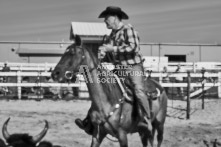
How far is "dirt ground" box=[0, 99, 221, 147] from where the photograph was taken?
8965 millimetres

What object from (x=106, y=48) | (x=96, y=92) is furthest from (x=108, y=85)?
(x=106, y=48)

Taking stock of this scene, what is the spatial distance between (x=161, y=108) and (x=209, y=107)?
25.8 feet

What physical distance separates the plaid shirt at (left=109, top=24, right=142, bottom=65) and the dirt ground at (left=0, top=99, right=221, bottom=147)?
113 inches

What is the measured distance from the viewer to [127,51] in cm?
600

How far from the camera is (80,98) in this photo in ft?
58.8

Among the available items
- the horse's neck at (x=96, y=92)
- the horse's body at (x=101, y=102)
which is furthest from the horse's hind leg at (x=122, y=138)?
the horse's neck at (x=96, y=92)

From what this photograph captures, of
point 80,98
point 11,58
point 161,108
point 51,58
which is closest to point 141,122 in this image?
point 161,108

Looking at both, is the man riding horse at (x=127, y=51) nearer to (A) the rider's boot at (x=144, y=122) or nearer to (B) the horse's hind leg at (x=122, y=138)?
(A) the rider's boot at (x=144, y=122)

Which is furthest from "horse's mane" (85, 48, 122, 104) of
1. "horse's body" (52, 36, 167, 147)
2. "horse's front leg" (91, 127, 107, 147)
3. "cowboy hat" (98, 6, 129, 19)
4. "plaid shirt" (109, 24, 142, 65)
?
"cowboy hat" (98, 6, 129, 19)

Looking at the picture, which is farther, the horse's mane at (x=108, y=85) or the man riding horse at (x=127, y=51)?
the man riding horse at (x=127, y=51)

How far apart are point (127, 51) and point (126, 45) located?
107mm

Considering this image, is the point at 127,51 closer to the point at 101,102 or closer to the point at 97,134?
the point at 101,102

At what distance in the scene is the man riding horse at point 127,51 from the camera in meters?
6.02

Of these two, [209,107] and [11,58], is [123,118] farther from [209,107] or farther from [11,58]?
[11,58]
